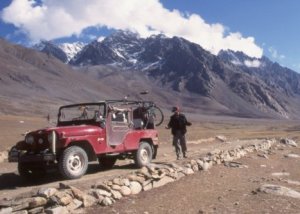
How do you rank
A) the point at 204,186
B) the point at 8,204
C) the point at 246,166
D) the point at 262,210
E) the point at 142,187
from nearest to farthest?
the point at 8,204 < the point at 262,210 < the point at 142,187 < the point at 204,186 < the point at 246,166

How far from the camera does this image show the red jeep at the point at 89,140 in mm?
13289

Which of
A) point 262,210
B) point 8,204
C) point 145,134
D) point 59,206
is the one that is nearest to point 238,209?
point 262,210

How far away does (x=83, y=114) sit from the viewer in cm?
1525

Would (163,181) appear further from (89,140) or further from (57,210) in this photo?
(57,210)

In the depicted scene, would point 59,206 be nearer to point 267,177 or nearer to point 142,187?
point 142,187

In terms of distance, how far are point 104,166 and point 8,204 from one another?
7.12 m

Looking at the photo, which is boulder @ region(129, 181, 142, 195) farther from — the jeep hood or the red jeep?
the jeep hood

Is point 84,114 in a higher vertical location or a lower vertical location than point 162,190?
higher

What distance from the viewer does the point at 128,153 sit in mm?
16250

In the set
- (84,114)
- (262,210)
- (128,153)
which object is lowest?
(262,210)

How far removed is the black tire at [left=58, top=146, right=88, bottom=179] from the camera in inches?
521

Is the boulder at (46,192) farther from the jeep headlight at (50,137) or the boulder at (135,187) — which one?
the jeep headlight at (50,137)

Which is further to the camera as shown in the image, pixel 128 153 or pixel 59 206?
pixel 128 153

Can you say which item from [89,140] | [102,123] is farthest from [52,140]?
[102,123]
